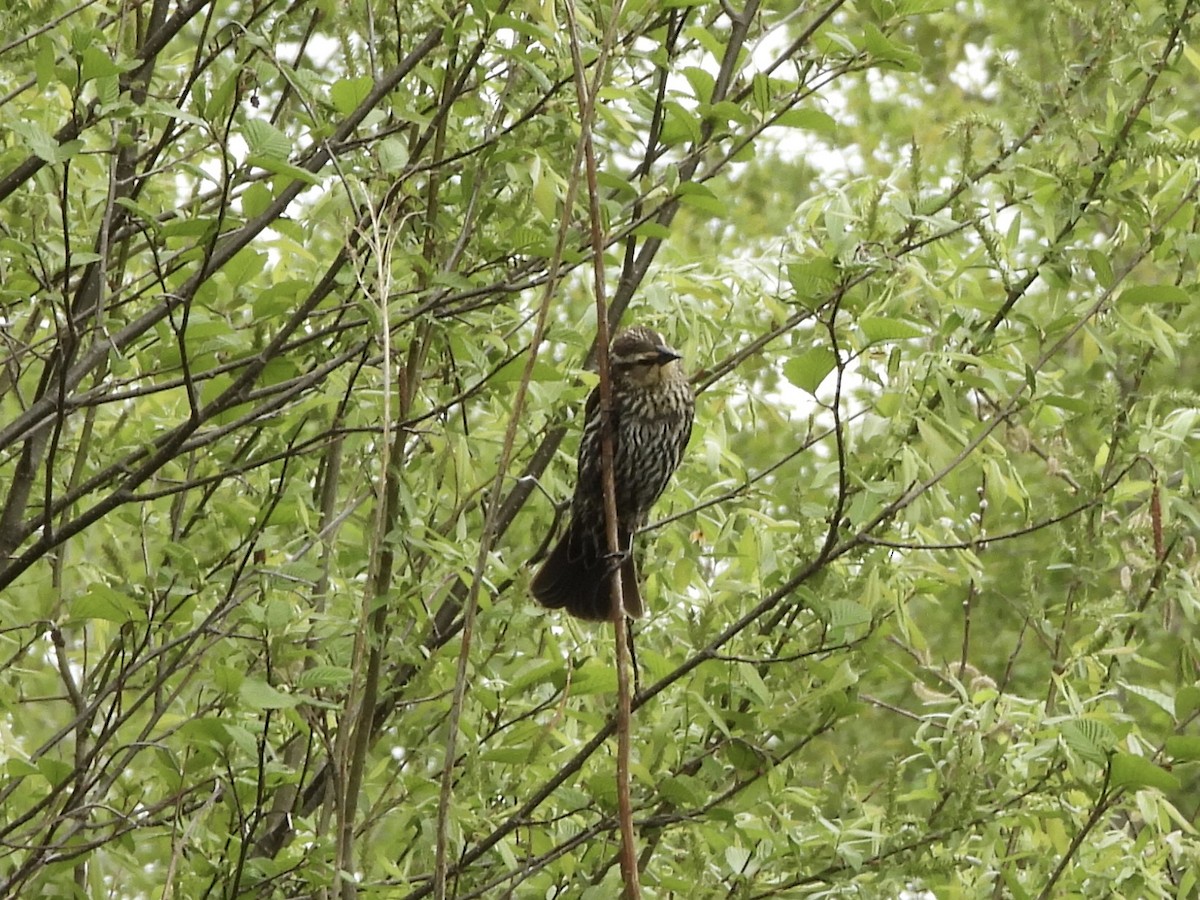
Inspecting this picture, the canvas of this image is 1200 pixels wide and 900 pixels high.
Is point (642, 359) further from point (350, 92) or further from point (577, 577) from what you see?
point (350, 92)

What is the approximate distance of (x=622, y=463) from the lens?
4.33 meters

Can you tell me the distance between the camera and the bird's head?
3.84 metres

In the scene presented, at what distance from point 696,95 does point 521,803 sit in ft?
4.19

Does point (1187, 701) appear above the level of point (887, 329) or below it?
below

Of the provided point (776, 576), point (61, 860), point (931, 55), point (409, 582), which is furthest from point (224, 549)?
point (931, 55)

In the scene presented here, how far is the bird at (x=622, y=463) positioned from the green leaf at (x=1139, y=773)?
4.93 feet

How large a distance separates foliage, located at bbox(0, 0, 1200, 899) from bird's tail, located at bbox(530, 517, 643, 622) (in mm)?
611

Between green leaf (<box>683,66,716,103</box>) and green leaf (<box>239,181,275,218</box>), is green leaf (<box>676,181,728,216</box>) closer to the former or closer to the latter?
green leaf (<box>683,66,716,103</box>)

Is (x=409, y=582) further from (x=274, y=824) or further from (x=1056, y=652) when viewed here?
(x=1056, y=652)

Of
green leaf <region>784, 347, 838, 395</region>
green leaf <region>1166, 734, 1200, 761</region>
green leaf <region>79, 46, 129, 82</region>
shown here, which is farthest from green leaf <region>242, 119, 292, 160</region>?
green leaf <region>1166, 734, 1200, 761</region>

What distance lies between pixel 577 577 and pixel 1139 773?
1806 mm

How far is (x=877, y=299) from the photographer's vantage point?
2.85 metres

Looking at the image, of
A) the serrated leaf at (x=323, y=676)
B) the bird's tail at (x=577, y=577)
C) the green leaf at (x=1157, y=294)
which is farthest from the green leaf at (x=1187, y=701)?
the bird's tail at (x=577, y=577)

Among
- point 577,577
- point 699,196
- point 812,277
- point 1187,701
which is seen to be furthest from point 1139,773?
point 577,577
